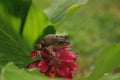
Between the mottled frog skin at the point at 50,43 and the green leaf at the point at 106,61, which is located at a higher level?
the mottled frog skin at the point at 50,43

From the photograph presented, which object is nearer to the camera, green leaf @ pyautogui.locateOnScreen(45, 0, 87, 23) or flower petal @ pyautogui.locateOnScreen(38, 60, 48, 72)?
flower petal @ pyautogui.locateOnScreen(38, 60, 48, 72)

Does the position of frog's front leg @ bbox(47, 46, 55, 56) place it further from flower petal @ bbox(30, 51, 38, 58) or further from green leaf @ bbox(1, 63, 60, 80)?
green leaf @ bbox(1, 63, 60, 80)

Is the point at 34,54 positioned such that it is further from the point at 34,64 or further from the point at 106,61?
the point at 106,61

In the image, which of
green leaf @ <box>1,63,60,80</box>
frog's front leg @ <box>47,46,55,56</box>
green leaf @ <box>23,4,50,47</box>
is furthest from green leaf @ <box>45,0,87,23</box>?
green leaf @ <box>1,63,60,80</box>

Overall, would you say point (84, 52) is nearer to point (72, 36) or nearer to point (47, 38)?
point (72, 36)

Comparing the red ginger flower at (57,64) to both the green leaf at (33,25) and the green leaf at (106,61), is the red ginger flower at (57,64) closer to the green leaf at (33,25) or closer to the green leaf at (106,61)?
the green leaf at (33,25)

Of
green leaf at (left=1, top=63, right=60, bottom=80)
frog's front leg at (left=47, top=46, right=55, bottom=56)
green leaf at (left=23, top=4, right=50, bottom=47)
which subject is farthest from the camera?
green leaf at (left=23, top=4, right=50, bottom=47)

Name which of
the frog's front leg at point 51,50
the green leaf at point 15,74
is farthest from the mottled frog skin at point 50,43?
the green leaf at point 15,74
